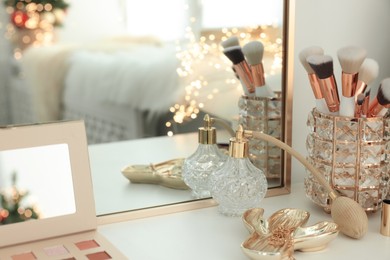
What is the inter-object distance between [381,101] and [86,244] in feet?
1.54

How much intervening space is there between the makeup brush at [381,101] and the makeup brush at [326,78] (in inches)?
2.1

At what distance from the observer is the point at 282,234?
0.87 m

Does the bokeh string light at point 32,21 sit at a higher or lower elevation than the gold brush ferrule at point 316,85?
higher

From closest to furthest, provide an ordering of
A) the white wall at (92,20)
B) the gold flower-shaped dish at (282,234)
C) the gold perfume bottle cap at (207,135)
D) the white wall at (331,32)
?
1. the gold flower-shaped dish at (282,234)
2. the white wall at (92,20)
3. the gold perfume bottle cap at (207,135)
4. the white wall at (331,32)

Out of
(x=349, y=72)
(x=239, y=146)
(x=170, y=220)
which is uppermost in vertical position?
(x=349, y=72)

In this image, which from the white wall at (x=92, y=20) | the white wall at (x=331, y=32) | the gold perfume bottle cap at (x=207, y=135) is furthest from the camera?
the white wall at (x=331, y=32)

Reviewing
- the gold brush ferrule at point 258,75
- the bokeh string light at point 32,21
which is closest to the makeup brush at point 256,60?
the gold brush ferrule at point 258,75

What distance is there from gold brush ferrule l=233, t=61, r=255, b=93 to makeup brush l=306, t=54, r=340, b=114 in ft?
0.43

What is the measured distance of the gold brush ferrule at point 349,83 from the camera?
3.15ft

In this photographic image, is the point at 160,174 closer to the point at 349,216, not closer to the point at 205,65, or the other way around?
the point at 205,65

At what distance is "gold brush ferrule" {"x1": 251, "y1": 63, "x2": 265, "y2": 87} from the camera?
1080 mm

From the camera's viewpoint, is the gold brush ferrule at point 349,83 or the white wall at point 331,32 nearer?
the gold brush ferrule at point 349,83

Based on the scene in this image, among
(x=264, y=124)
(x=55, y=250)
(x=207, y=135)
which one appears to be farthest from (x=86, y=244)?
(x=264, y=124)

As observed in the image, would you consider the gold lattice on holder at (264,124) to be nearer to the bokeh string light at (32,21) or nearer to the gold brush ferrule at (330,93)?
the gold brush ferrule at (330,93)
